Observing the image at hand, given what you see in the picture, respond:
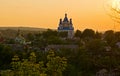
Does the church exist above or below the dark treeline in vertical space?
above

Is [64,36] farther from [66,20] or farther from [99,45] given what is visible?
[99,45]

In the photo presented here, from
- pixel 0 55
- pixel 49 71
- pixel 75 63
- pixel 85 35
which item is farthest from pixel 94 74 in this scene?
pixel 85 35

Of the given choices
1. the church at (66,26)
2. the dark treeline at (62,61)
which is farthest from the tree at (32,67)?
the church at (66,26)

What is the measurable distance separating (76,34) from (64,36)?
1.69 metres

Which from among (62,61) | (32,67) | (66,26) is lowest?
(32,67)

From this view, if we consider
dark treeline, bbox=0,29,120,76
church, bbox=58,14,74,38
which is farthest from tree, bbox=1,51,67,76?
church, bbox=58,14,74,38

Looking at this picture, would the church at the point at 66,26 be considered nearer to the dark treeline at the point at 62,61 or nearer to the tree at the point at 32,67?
the dark treeline at the point at 62,61

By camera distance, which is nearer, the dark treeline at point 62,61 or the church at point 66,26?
the dark treeline at point 62,61

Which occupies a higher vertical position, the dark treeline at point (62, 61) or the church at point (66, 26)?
the church at point (66, 26)

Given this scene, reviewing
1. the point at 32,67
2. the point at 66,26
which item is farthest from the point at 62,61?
the point at 66,26

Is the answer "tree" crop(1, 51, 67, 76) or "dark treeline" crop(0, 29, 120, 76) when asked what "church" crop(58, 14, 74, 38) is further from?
"tree" crop(1, 51, 67, 76)

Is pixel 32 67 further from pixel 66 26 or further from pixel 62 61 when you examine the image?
pixel 66 26

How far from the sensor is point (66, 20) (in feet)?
199

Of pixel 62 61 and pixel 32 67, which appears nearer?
pixel 32 67
